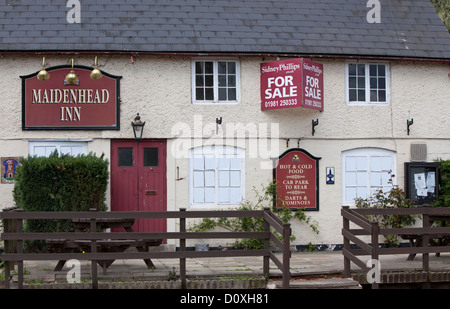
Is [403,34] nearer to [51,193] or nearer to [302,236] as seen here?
[302,236]

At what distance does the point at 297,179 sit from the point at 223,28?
361 centimetres

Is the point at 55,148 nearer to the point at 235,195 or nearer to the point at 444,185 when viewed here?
the point at 235,195

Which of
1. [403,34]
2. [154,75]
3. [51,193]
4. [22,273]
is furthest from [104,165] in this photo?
[403,34]

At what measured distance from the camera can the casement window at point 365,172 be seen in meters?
13.4

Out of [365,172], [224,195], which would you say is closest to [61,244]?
[224,195]

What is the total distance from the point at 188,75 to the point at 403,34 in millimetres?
4993

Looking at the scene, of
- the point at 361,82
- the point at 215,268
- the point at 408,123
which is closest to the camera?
the point at 215,268

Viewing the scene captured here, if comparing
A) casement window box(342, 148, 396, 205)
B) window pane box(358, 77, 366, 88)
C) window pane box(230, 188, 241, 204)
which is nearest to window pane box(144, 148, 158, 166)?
window pane box(230, 188, 241, 204)

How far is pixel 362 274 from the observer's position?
968cm

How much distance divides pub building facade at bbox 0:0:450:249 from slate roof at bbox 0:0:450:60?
35 mm

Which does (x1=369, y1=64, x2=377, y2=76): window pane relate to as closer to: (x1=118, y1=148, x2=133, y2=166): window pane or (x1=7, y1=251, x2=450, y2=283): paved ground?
(x1=7, y1=251, x2=450, y2=283): paved ground

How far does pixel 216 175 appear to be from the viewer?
42.5 ft

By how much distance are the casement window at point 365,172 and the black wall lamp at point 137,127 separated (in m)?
4.40

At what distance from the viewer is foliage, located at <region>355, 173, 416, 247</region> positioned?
1318cm
